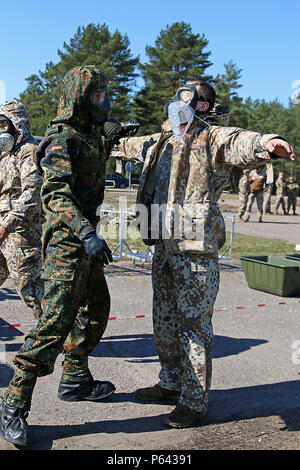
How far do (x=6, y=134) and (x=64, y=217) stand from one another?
187 centimetres

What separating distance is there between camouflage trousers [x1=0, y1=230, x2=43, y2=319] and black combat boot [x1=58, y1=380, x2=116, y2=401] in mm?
1042

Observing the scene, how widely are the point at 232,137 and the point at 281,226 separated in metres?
16.3

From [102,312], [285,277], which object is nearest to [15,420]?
[102,312]

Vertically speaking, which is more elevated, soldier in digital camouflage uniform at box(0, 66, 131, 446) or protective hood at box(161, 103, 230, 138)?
protective hood at box(161, 103, 230, 138)

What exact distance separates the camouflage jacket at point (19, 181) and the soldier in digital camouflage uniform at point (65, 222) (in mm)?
1175

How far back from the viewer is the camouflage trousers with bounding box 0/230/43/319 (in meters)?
4.74

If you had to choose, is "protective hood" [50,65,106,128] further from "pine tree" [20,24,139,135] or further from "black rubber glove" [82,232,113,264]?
"pine tree" [20,24,139,135]

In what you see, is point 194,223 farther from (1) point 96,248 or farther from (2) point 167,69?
(2) point 167,69

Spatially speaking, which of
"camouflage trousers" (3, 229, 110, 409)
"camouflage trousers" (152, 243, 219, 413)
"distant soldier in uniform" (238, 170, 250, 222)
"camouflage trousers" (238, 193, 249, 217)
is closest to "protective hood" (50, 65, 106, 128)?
"camouflage trousers" (3, 229, 110, 409)

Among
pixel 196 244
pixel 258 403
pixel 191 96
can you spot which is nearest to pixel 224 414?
pixel 258 403

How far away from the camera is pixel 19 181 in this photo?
15.7ft

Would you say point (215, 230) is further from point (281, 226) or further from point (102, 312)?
point (281, 226)

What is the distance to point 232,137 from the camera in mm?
3322

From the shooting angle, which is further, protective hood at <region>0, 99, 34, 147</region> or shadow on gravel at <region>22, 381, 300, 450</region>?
protective hood at <region>0, 99, 34, 147</region>
